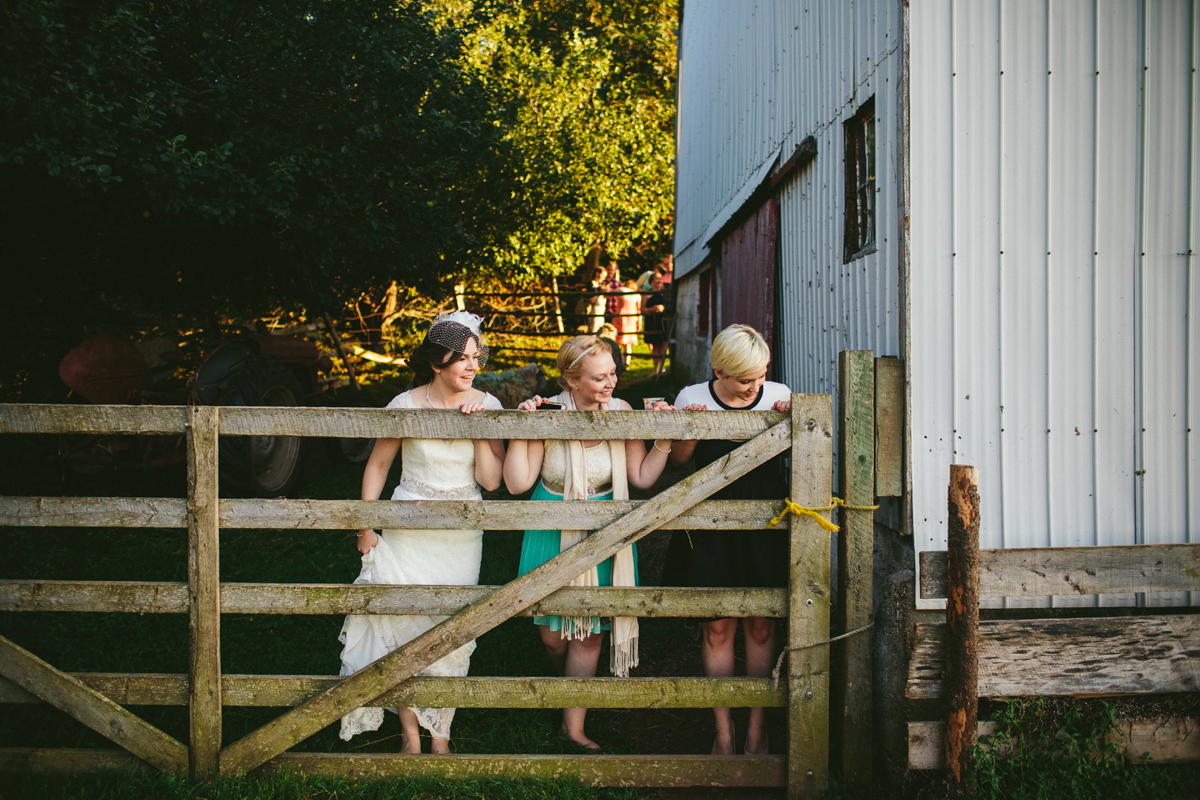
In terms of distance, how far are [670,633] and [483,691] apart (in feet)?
6.23

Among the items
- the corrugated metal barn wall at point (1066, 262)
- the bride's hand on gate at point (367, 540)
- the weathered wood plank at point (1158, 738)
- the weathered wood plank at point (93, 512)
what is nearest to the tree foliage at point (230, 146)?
the weathered wood plank at point (93, 512)

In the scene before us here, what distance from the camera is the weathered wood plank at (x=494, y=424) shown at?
272 cm

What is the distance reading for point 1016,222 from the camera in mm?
3129

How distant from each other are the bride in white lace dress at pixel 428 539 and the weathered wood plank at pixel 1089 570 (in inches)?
78.3

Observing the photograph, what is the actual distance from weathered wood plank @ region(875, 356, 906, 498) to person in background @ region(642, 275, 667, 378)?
1323cm

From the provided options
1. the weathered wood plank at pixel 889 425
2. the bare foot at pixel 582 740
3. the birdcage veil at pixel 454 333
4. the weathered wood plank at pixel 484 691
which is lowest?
the bare foot at pixel 582 740

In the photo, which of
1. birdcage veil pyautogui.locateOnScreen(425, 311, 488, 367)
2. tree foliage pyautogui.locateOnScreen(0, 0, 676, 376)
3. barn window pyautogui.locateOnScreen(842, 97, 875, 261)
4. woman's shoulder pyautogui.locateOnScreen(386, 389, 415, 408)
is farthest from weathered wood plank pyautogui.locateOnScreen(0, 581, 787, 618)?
tree foliage pyautogui.locateOnScreen(0, 0, 676, 376)

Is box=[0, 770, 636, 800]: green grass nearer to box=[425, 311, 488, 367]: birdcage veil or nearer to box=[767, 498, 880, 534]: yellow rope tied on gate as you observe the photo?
box=[767, 498, 880, 534]: yellow rope tied on gate

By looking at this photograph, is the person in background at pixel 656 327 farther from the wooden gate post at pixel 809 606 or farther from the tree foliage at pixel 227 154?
the wooden gate post at pixel 809 606

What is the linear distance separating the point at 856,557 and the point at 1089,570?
86cm

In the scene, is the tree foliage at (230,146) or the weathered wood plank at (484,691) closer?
the weathered wood plank at (484,691)

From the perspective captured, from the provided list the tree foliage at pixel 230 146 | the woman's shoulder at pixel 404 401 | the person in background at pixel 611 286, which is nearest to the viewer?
the woman's shoulder at pixel 404 401

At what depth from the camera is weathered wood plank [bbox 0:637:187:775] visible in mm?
→ 2781

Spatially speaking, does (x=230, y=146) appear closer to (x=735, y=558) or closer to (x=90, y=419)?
(x=90, y=419)
